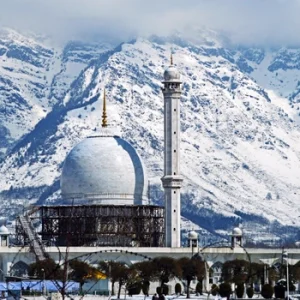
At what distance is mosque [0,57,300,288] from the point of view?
181000mm

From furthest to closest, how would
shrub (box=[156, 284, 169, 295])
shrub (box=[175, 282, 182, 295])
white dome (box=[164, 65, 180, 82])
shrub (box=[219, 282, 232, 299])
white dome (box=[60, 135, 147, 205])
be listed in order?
white dome (box=[60, 135, 147, 205]), white dome (box=[164, 65, 180, 82]), shrub (box=[175, 282, 182, 295]), shrub (box=[156, 284, 169, 295]), shrub (box=[219, 282, 232, 299])

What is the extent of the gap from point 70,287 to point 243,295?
49.3ft

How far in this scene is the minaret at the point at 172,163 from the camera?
606 feet

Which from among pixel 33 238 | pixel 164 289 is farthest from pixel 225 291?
pixel 33 238

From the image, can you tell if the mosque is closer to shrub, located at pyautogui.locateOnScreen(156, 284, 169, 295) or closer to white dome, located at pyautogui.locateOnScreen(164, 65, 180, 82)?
white dome, located at pyautogui.locateOnScreen(164, 65, 180, 82)

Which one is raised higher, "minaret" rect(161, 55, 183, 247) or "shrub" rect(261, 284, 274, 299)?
"minaret" rect(161, 55, 183, 247)

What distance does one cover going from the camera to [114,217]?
187750mm

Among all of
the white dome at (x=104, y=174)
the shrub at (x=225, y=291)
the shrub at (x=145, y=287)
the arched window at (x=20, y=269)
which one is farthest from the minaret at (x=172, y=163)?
the shrub at (x=225, y=291)

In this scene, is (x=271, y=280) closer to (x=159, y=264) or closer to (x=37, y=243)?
(x=159, y=264)

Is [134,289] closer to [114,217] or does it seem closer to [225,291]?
[225,291]

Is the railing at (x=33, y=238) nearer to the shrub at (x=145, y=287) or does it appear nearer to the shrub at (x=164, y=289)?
the shrub at (x=164, y=289)

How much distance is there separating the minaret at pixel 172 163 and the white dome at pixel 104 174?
6.93 metres

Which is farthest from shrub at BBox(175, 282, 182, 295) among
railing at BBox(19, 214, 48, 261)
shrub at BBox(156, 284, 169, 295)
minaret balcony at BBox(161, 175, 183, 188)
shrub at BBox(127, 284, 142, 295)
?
A: minaret balcony at BBox(161, 175, 183, 188)

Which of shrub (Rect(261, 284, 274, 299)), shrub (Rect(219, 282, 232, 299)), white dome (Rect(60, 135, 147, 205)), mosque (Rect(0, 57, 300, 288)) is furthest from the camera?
white dome (Rect(60, 135, 147, 205))
